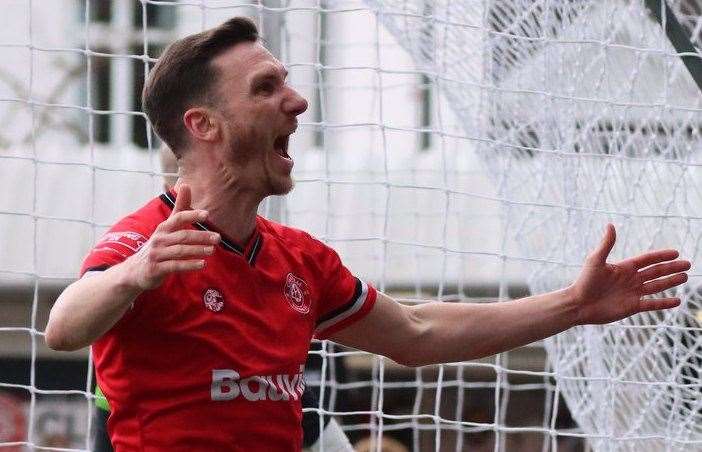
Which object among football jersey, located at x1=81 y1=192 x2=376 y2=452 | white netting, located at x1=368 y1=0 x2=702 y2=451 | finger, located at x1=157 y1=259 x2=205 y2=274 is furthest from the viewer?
white netting, located at x1=368 y1=0 x2=702 y2=451

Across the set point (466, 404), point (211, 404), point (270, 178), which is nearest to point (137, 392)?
point (211, 404)

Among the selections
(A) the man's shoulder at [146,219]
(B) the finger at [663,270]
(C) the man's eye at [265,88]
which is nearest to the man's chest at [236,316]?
(A) the man's shoulder at [146,219]

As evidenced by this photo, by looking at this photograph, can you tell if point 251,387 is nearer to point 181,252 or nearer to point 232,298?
point 232,298

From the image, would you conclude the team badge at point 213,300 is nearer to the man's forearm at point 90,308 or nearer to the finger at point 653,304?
the man's forearm at point 90,308

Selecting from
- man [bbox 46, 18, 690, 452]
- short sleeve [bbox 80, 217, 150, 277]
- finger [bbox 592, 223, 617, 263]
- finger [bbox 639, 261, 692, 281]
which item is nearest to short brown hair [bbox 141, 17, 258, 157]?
man [bbox 46, 18, 690, 452]

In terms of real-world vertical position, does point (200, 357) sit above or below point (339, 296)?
below

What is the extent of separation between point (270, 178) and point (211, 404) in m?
0.43

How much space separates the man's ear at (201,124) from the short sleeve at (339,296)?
0.34 m

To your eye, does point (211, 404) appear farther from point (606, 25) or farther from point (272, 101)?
point (606, 25)

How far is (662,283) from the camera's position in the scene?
2.40 meters

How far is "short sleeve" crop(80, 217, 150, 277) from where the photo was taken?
6.49 ft

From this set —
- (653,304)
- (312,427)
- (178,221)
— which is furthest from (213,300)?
(312,427)

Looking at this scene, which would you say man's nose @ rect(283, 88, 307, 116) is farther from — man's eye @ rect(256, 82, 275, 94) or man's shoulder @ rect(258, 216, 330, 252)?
man's shoulder @ rect(258, 216, 330, 252)

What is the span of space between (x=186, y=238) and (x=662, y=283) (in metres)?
1.04
